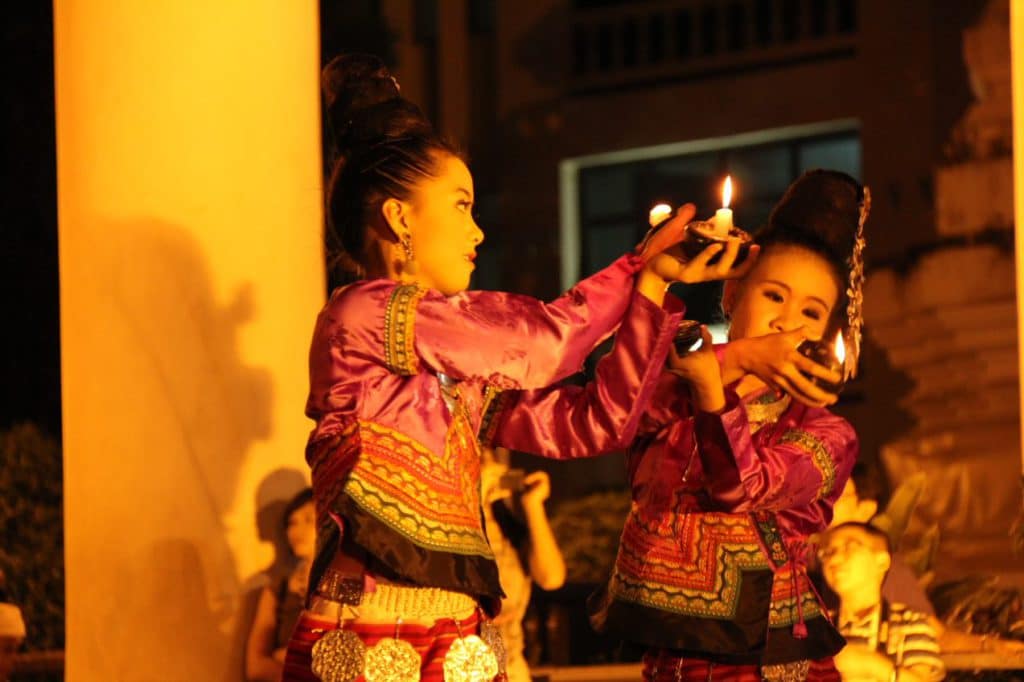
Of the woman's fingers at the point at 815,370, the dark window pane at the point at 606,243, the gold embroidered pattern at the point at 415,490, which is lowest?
the gold embroidered pattern at the point at 415,490

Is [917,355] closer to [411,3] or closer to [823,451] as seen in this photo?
[411,3]

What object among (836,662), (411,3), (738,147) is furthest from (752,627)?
(411,3)

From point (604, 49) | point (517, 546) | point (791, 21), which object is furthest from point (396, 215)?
point (604, 49)

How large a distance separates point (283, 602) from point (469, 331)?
138 cm

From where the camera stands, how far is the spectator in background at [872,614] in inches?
157

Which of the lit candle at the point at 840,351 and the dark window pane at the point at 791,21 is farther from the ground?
the dark window pane at the point at 791,21

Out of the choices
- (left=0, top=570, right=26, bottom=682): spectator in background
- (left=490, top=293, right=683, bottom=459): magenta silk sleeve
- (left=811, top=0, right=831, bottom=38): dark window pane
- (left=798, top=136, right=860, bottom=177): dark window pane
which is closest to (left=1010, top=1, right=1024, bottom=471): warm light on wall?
(left=490, top=293, right=683, bottom=459): magenta silk sleeve

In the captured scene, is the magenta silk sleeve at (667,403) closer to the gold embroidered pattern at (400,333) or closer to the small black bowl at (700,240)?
the small black bowl at (700,240)

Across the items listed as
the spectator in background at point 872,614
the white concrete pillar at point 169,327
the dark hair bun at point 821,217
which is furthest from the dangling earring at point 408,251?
the spectator in background at point 872,614

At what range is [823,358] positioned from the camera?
2973 millimetres

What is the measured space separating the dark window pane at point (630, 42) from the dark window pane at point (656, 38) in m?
0.08

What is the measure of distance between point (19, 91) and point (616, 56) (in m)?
4.37

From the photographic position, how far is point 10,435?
6570 mm

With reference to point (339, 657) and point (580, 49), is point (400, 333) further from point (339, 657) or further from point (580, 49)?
point (580, 49)
